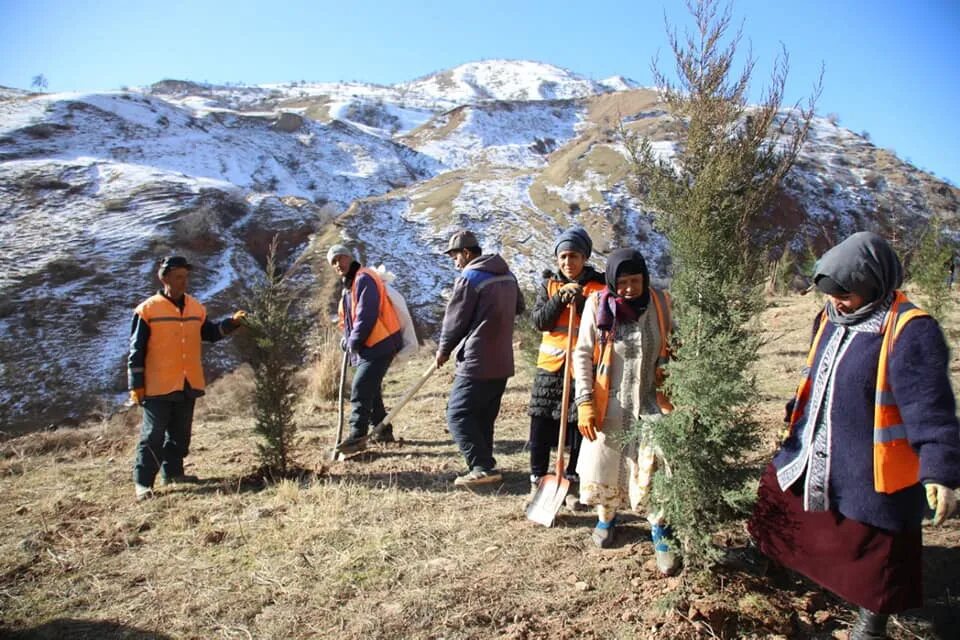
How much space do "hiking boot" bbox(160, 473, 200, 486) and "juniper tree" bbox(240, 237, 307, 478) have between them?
617mm

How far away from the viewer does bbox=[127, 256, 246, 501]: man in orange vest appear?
13.8 feet

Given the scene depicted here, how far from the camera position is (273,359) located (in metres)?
4.30

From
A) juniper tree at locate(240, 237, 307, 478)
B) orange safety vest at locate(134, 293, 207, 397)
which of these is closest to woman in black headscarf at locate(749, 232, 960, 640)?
juniper tree at locate(240, 237, 307, 478)

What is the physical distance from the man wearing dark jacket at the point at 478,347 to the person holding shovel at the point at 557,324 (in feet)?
1.33

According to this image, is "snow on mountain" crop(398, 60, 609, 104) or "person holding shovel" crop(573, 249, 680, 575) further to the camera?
"snow on mountain" crop(398, 60, 609, 104)

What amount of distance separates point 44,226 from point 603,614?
1767 centimetres

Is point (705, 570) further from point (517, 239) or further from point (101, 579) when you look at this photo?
point (517, 239)

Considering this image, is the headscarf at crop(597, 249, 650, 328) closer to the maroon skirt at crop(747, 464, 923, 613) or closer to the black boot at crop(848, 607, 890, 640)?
the maroon skirt at crop(747, 464, 923, 613)

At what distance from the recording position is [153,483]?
432 centimetres

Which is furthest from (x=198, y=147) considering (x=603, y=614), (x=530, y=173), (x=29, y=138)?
(x=603, y=614)

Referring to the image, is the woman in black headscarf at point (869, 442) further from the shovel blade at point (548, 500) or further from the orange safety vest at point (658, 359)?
the shovel blade at point (548, 500)

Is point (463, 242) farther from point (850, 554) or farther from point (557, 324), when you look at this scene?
point (850, 554)

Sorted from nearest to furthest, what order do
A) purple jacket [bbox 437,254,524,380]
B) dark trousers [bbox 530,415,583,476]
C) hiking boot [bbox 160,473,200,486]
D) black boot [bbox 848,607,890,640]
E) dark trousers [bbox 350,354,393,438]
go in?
black boot [bbox 848,607,890,640] → dark trousers [bbox 530,415,583,476] → purple jacket [bbox 437,254,524,380] → hiking boot [bbox 160,473,200,486] → dark trousers [bbox 350,354,393,438]

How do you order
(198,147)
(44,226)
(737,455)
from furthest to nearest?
(198,147)
(44,226)
(737,455)
